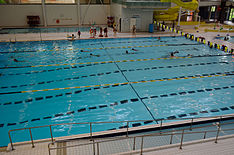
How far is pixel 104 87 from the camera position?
8820 millimetres

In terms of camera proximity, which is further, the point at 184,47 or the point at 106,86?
the point at 184,47

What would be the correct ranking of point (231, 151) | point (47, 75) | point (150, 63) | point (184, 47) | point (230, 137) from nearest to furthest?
point (231, 151)
point (230, 137)
point (47, 75)
point (150, 63)
point (184, 47)

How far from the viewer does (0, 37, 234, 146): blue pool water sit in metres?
6.76

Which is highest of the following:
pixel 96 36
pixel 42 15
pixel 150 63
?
pixel 42 15

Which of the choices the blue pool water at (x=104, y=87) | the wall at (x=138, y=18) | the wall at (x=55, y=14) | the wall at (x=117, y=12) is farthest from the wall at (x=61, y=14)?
the blue pool water at (x=104, y=87)

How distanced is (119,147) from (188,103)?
12.5 ft

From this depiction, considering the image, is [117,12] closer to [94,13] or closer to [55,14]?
[94,13]

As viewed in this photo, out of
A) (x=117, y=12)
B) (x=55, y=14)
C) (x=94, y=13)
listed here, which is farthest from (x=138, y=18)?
(x=55, y=14)

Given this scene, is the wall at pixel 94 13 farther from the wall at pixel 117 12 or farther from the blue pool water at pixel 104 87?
the blue pool water at pixel 104 87

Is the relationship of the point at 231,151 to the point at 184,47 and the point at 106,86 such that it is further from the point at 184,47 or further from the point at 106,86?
the point at 184,47

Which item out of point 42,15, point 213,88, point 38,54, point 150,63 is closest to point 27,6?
point 42,15

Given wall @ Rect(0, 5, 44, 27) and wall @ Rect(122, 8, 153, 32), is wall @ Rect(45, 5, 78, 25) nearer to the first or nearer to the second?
wall @ Rect(0, 5, 44, 27)

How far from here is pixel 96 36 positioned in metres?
18.6

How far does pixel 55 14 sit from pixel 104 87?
707 inches
